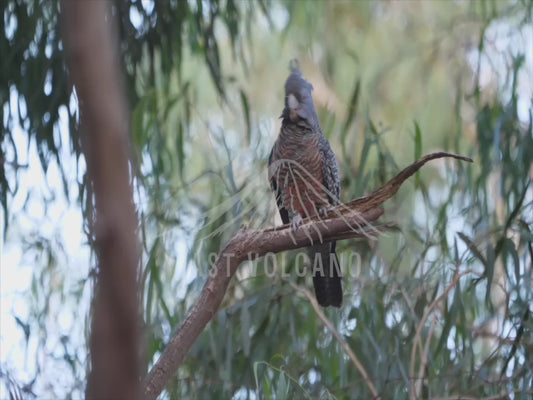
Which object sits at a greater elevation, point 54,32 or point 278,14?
point 278,14

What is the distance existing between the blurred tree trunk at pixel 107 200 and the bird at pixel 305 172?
1973 mm

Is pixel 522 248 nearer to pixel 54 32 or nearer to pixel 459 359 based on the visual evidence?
pixel 459 359

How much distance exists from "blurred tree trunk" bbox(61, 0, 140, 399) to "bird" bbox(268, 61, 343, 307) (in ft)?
6.47

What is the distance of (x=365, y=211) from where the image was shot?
2.25 m

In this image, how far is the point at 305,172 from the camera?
3.11 m

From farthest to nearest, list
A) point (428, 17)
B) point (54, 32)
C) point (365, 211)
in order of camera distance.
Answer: point (428, 17) < point (54, 32) < point (365, 211)

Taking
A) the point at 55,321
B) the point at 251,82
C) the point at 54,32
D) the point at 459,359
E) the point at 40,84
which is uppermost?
the point at 251,82

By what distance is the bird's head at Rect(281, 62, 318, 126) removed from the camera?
2912 mm

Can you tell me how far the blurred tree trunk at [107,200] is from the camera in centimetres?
94

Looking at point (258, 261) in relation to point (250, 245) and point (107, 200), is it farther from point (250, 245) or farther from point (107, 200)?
point (107, 200)

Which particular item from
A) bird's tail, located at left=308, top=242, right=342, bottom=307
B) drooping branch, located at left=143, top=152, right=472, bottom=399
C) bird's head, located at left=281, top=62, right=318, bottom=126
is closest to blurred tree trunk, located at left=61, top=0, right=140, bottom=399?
drooping branch, located at left=143, top=152, right=472, bottom=399

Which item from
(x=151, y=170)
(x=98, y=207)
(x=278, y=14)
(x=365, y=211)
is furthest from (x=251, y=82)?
(x=98, y=207)

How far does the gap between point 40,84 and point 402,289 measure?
1534 millimetres

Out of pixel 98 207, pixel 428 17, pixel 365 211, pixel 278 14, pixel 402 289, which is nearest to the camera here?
pixel 98 207
